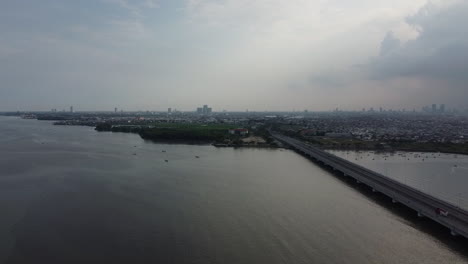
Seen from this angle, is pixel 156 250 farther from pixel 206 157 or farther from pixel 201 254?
pixel 206 157

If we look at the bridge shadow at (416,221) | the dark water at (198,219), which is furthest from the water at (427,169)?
the dark water at (198,219)

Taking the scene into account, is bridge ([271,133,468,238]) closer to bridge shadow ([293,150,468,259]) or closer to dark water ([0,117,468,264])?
bridge shadow ([293,150,468,259])

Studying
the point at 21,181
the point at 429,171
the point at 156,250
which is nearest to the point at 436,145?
the point at 429,171

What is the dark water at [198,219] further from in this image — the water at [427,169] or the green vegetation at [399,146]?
the green vegetation at [399,146]

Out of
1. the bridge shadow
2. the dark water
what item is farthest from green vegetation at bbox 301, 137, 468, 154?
the bridge shadow

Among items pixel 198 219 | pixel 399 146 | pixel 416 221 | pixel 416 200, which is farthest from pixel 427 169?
pixel 198 219

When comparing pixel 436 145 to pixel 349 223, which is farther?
pixel 436 145

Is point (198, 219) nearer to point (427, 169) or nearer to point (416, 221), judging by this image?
point (416, 221)
